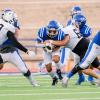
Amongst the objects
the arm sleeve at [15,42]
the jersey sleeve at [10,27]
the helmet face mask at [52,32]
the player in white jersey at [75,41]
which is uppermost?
the jersey sleeve at [10,27]

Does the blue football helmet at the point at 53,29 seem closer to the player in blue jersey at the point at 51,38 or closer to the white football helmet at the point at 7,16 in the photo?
the player in blue jersey at the point at 51,38

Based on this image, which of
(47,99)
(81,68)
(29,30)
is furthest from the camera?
(29,30)

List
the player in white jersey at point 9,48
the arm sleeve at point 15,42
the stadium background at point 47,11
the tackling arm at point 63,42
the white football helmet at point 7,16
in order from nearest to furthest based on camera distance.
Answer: the arm sleeve at point 15,42, the player in white jersey at point 9,48, the white football helmet at point 7,16, the tackling arm at point 63,42, the stadium background at point 47,11

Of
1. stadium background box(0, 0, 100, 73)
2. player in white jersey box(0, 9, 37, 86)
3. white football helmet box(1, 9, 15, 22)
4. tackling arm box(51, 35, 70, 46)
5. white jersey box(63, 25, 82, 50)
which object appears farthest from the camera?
stadium background box(0, 0, 100, 73)

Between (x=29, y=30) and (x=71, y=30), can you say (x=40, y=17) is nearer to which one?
(x=29, y=30)

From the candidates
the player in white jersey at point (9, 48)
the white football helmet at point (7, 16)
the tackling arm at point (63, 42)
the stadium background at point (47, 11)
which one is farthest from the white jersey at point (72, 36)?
the stadium background at point (47, 11)

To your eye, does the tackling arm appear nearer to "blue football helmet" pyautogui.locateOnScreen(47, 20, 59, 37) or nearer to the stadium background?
"blue football helmet" pyautogui.locateOnScreen(47, 20, 59, 37)

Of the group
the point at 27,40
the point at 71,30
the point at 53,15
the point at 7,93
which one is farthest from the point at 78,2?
the point at 7,93

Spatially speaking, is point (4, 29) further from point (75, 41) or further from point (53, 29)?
point (75, 41)

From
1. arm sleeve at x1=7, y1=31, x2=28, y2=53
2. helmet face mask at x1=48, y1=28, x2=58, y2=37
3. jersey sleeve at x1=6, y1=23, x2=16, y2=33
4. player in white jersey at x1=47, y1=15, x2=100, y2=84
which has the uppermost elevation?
jersey sleeve at x1=6, y1=23, x2=16, y2=33

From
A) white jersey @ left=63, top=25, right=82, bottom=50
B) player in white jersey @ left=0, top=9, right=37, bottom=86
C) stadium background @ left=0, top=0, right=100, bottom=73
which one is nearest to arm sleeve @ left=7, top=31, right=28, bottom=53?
player in white jersey @ left=0, top=9, right=37, bottom=86

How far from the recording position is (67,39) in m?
13.4

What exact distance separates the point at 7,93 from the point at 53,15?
15587 millimetres

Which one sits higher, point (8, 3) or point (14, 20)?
point (14, 20)
